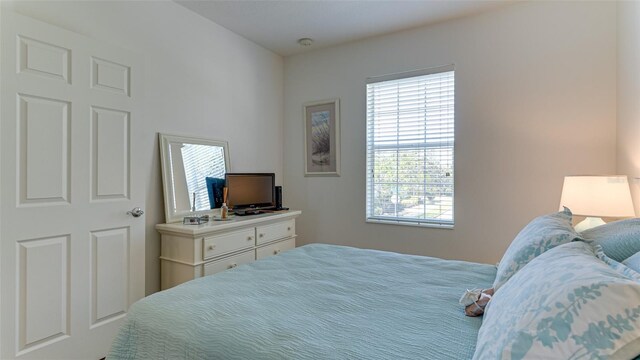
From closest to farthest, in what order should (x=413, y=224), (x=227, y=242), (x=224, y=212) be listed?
(x=227, y=242), (x=224, y=212), (x=413, y=224)

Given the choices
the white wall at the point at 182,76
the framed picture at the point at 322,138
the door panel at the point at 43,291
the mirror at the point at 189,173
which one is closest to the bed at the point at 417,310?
the door panel at the point at 43,291

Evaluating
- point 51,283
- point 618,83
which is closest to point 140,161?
point 51,283

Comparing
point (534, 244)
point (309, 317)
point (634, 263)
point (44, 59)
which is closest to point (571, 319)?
point (634, 263)

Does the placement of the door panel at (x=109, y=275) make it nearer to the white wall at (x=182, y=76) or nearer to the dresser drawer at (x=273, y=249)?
the white wall at (x=182, y=76)

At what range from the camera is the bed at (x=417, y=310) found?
605 millimetres

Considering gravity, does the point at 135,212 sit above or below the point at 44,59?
below

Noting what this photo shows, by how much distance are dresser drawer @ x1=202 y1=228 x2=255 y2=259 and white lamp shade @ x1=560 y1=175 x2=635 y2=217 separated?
94.3 inches

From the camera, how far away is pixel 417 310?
1169mm

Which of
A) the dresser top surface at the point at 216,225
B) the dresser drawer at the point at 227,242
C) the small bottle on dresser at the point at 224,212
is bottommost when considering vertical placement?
the dresser drawer at the point at 227,242

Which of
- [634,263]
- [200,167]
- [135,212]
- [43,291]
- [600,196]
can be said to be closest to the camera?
[634,263]

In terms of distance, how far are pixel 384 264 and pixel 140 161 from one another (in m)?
1.86

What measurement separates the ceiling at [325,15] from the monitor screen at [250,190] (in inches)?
58.0

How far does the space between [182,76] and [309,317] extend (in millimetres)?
2440

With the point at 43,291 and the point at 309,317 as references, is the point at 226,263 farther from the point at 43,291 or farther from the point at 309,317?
the point at 309,317
